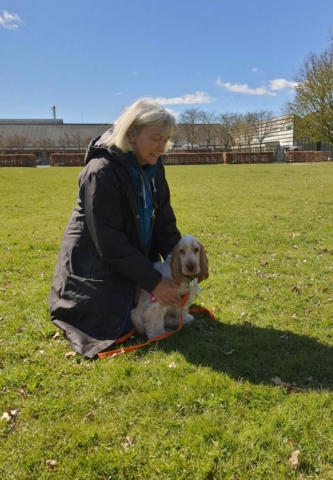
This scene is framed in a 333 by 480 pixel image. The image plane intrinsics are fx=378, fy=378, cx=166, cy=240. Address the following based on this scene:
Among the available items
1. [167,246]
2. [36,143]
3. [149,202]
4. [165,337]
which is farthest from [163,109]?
[36,143]

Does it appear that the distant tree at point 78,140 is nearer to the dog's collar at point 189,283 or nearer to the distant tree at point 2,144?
the distant tree at point 2,144

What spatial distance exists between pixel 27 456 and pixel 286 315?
344 centimetres

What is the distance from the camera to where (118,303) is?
402cm

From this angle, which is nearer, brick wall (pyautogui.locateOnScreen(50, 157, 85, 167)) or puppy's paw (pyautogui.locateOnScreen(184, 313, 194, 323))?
puppy's paw (pyautogui.locateOnScreen(184, 313, 194, 323))

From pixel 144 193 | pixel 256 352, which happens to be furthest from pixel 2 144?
pixel 256 352

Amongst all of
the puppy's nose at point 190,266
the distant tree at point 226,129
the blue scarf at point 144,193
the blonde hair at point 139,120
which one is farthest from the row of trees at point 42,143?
the puppy's nose at point 190,266

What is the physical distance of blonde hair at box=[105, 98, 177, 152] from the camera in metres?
3.65

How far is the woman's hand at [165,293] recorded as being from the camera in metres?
3.88

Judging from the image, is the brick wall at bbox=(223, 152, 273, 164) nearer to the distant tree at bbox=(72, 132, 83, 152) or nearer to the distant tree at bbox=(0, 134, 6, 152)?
the distant tree at bbox=(72, 132, 83, 152)

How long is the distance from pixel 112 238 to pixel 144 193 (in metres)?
0.68

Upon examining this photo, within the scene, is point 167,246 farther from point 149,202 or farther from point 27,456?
point 27,456

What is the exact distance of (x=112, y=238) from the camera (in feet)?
12.4

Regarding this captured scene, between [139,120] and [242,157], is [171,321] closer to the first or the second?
[139,120]

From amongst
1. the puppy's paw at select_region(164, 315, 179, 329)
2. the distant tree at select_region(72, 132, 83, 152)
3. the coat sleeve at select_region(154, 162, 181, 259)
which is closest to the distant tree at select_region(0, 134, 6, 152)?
the distant tree at select_region(72, 132, 83, 152)
